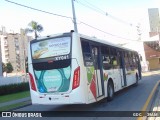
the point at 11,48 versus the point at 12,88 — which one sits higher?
the point at 11,48

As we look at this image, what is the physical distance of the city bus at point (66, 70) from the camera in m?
11.0

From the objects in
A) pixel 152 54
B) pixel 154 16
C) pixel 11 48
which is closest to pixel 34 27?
pixel 152 54

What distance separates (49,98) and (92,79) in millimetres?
1876

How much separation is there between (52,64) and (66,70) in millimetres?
689

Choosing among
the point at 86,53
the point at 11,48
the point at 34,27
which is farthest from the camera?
the point at 11,48

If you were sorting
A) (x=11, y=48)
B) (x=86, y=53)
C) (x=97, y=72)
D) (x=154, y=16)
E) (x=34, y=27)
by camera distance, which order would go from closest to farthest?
(x=86, y=53), (x=97, y=72), (x=34, y=27), (x=154, y=16), (x=11, y=48)

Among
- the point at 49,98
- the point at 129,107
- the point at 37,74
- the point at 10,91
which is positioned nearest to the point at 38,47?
the point at 37,74

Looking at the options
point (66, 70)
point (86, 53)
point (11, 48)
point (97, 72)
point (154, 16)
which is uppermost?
point (154, 16)

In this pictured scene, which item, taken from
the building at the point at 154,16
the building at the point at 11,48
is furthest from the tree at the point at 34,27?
the building at the point at 11,48

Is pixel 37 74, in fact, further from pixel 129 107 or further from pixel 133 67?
pixel 133 67

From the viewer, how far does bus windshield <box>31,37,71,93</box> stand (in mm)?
11211

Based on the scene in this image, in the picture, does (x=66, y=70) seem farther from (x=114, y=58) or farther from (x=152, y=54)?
(x=152, y=54)

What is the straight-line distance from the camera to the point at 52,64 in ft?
37.8

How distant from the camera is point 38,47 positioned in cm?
1202
